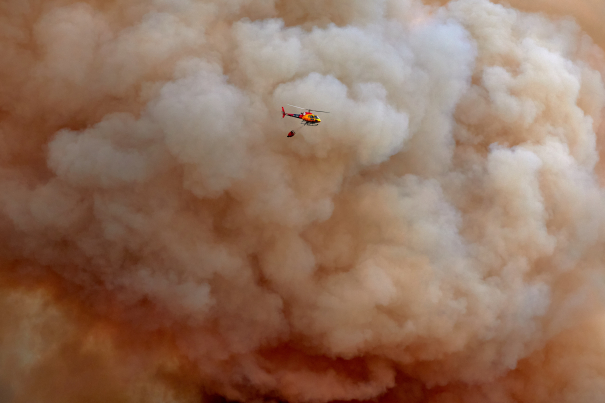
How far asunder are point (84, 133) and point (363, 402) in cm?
1474

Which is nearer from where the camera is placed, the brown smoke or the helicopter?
the helicopter

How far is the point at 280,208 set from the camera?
1686 centimetres

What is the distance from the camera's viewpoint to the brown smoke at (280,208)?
16.5m

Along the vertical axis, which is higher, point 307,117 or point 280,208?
point 307,117

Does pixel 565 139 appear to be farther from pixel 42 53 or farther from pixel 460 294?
pixel 42 53

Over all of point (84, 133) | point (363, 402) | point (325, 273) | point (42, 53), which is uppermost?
point (42, 53)

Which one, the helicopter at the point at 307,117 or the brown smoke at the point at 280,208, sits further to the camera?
the brown smoke at the point at 280,208

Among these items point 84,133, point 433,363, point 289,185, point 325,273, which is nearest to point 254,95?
point 289,185

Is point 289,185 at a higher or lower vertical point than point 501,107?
lower

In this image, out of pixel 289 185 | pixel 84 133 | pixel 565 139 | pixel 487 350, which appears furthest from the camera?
pixel 565 139

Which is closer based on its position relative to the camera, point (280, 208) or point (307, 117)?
point (307, 117)

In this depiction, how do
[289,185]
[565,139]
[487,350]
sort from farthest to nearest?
[565,139] → [487,350] → [289,185]

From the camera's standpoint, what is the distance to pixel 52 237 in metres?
16.6

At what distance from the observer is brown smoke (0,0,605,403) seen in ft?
54.2
